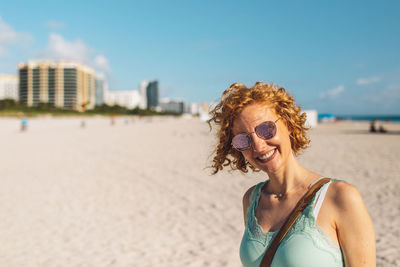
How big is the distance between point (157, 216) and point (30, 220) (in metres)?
2.36

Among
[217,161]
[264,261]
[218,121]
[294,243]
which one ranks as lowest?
[264,261]

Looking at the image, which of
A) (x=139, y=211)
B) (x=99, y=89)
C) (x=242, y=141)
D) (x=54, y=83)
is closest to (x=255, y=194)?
(x=242, y=141)

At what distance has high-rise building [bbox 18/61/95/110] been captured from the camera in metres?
140

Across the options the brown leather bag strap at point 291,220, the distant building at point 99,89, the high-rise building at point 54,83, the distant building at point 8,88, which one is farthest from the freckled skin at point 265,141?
the distant building at point 8,88

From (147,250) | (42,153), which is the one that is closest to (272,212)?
(147,250)

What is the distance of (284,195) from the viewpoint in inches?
58.3

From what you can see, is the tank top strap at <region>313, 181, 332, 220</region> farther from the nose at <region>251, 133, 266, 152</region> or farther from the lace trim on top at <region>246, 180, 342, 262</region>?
the nose at <region>251, 133, 266, 152</region>

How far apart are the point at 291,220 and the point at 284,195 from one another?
173mm

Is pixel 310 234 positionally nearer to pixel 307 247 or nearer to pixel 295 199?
pixel 307 247

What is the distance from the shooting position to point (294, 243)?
50.1 inches

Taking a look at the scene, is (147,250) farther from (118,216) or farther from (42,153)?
(42,153)

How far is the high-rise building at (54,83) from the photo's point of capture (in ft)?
458

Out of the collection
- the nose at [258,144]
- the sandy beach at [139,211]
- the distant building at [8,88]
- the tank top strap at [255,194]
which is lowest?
the sandy beach at [139,211]

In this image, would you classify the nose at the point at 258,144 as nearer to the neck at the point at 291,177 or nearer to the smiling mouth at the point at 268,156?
the smiling mouth at the point at 268,156
